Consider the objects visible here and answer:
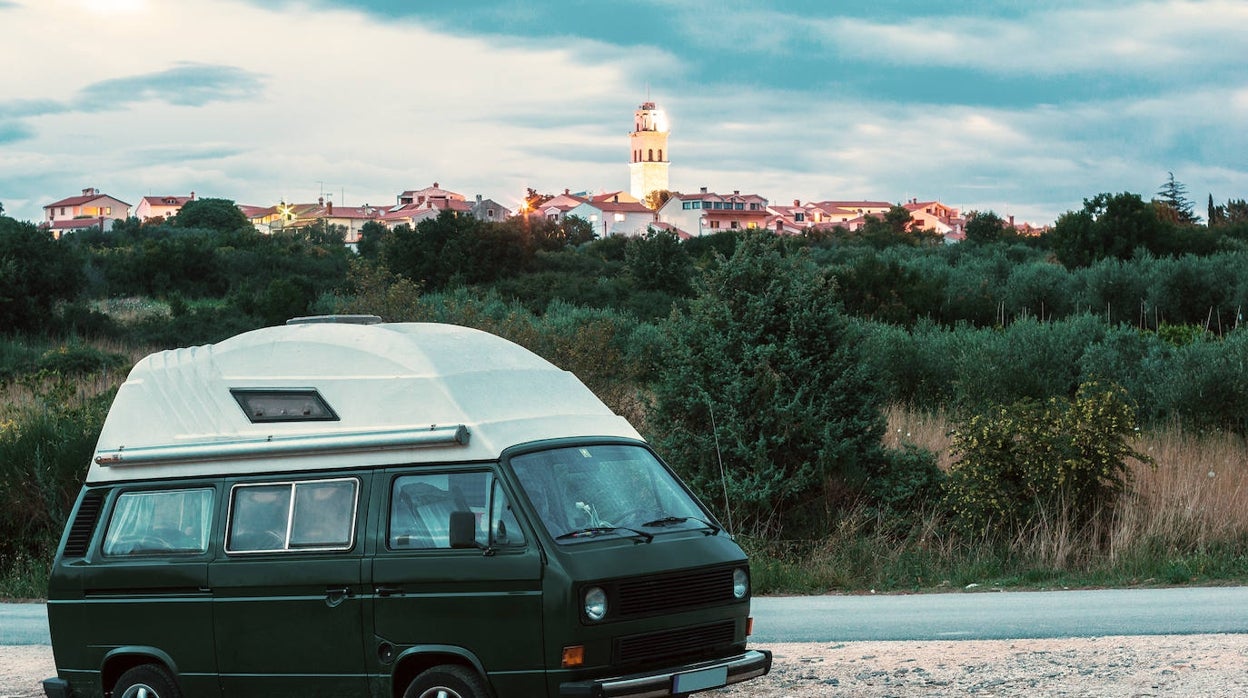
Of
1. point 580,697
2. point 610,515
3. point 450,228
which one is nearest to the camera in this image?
point 580,697

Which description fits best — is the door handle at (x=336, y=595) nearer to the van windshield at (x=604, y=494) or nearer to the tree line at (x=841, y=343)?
the van windshield at (x=604, y=494)

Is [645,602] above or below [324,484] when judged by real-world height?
below

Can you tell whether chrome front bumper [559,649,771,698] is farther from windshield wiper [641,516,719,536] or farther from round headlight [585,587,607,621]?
windshield wiper [641,516,719,536]

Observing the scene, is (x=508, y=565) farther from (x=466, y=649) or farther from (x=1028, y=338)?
(x=1028, y=338)

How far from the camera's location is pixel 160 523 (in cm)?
946

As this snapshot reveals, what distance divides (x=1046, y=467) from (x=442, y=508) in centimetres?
984

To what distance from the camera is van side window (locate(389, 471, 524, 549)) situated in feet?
26.7

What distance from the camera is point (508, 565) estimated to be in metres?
7.95

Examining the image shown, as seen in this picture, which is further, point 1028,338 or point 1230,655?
point 1028,338

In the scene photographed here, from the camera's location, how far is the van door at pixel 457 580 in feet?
25.8

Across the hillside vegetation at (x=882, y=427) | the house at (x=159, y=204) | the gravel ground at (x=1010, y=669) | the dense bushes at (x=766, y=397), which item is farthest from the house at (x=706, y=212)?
the gravel ground at (x=1010, y=669)

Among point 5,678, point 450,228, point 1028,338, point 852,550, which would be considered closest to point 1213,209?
point 450,228

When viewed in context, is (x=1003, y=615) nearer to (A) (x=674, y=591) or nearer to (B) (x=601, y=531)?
(A) (x=674, y=591)

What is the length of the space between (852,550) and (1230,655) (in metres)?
6.26
